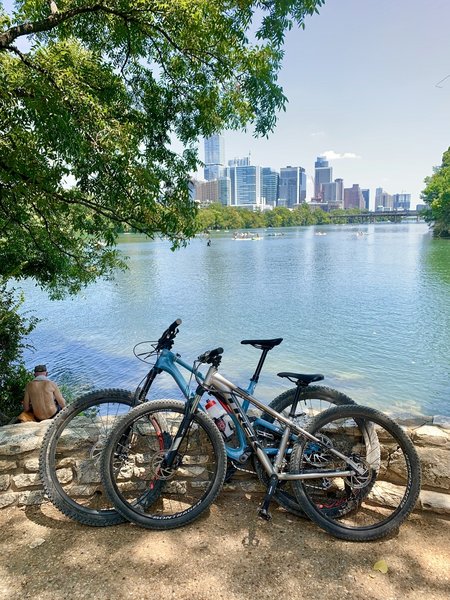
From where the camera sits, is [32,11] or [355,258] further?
[355,258]

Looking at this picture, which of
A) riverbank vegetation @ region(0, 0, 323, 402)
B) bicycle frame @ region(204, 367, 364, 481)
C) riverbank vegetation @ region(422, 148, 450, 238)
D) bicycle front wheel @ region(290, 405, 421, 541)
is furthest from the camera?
riverbank vegetation @ region(422, 148, 450, 238)

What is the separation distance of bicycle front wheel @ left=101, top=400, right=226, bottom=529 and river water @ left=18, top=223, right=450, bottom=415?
810cm

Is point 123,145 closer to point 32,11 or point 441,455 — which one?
point 32,11

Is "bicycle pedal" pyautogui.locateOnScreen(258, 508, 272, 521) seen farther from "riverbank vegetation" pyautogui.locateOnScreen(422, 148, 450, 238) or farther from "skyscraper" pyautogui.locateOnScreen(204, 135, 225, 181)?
"riverbank vegetation" pyautogui.locateOnScreen(422, 148, 450, 238)

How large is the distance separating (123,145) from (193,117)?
178cm

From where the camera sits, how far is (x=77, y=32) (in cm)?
625

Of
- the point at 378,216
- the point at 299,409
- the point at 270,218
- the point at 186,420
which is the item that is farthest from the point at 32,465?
the point at 378,216

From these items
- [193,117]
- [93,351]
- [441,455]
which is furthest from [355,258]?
[441,455]

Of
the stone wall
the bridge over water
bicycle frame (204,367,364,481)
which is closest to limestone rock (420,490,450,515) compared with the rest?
the stone wall

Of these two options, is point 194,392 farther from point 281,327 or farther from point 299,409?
point 281,327

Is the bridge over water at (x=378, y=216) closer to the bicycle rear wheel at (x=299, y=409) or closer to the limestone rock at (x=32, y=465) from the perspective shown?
the bicycle rear wheel at (x=299, y=409)

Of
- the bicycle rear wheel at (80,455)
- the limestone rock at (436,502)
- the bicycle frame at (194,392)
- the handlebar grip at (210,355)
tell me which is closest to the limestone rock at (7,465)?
the bicycle rear wheel at (80,455)

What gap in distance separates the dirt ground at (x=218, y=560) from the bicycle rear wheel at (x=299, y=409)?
95 mm

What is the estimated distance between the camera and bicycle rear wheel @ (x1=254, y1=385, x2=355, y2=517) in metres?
2.88
